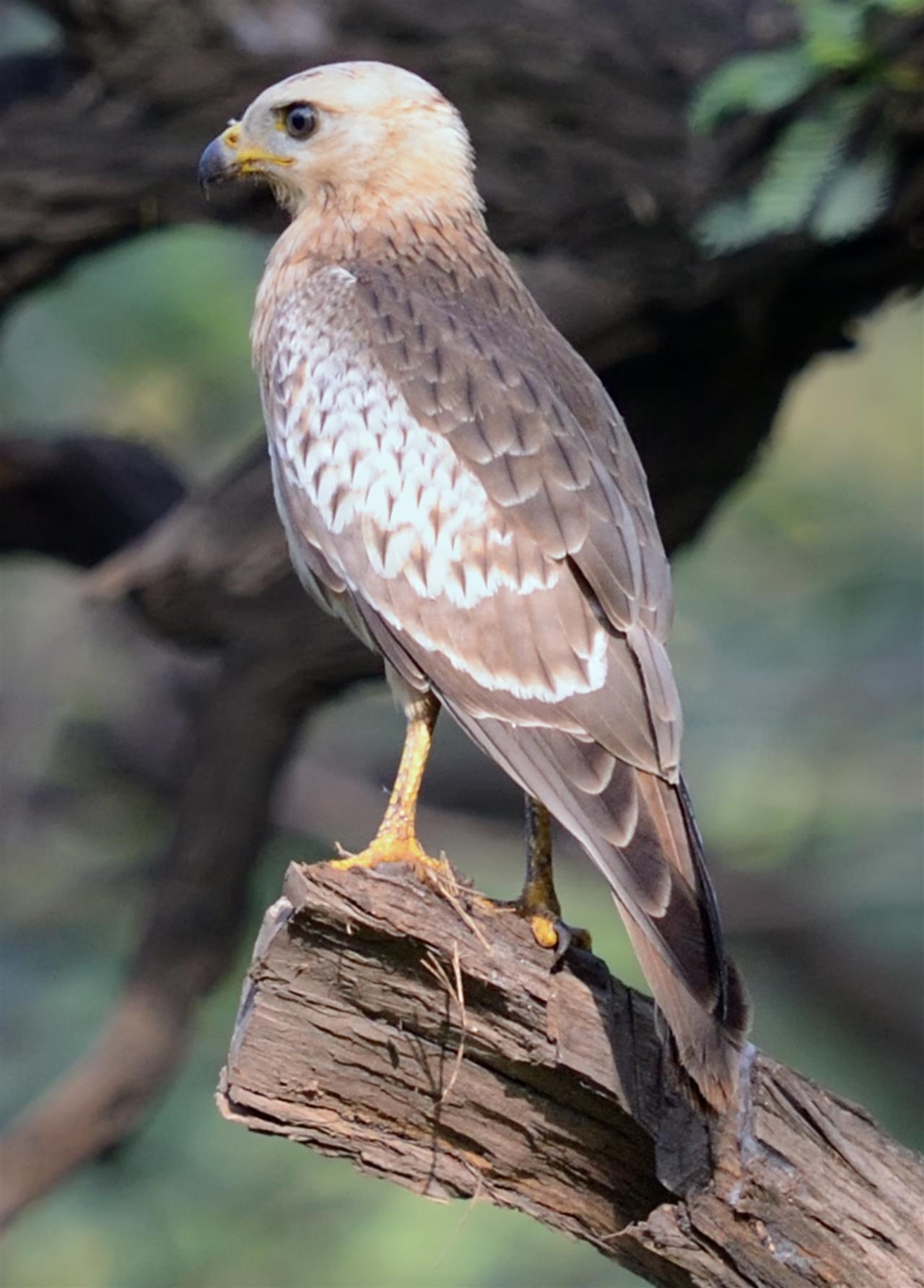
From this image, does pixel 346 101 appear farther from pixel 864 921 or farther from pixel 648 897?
pixel 864 921

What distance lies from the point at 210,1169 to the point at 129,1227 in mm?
438

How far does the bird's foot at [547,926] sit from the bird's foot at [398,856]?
0.12 meters

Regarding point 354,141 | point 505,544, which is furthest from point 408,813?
point 354,141

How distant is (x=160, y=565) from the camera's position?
636 centimetres

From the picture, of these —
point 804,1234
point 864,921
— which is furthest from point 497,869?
point 804,1234

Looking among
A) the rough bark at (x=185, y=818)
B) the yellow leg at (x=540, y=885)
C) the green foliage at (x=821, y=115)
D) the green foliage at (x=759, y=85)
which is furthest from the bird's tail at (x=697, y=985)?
the rough bark at (x=185, y=818)

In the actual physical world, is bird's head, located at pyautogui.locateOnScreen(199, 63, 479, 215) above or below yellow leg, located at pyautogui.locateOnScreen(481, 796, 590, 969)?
above

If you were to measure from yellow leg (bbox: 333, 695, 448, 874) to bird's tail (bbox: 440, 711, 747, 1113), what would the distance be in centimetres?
17

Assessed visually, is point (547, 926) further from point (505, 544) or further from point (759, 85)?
point (759, 85)

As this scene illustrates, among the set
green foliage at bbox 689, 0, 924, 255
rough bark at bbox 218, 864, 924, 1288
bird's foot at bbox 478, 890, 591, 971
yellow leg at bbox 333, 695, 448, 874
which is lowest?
rough bark at bbox 218, 864, 924, 1288

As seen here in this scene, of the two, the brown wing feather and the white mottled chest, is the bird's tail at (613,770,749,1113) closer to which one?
the brown wing feather

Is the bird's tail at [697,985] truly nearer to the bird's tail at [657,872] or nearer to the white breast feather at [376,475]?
the bird's tail at [657,872]

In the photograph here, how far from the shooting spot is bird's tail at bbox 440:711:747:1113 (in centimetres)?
338

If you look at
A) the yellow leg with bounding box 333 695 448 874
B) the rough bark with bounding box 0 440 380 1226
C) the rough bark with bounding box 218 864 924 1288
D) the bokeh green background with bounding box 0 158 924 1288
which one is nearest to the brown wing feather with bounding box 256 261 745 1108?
the yellow leg with bounding box 333 695 448 874
